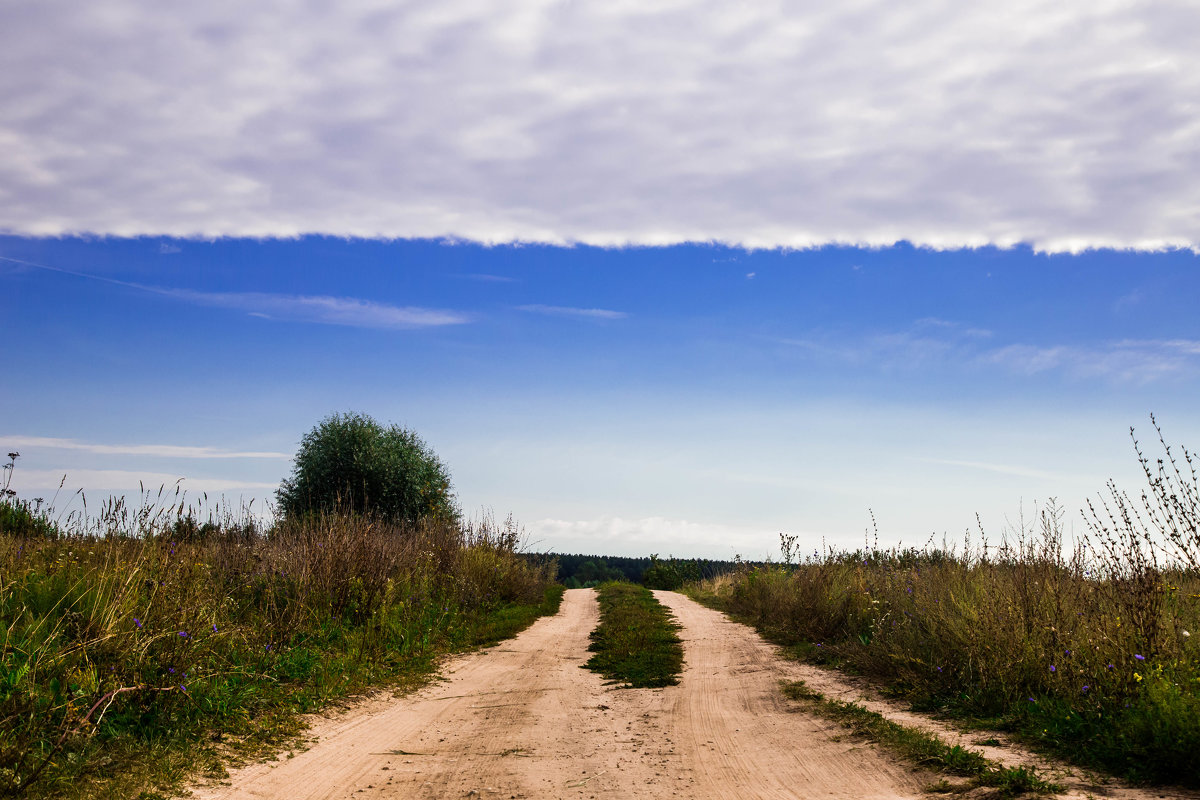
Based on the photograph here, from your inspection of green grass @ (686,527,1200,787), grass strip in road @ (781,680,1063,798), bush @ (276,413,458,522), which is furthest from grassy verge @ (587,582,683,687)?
bush @ (276,413,458,522)

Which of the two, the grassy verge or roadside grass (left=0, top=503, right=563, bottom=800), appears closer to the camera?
roadside grass (left=0, top=503, right=563, bottom=800)

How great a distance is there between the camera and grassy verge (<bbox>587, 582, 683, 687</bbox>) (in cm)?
963

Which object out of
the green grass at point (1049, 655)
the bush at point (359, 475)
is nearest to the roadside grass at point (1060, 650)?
the green grass at point (1049, 655)

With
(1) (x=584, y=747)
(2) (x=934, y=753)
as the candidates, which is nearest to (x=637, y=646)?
(1) (x=584, y=747)

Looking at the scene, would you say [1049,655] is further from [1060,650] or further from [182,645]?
[182,645]

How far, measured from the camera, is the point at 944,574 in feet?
35.5

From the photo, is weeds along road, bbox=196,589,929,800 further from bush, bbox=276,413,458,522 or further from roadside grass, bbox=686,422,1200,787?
bush, bbox=276,413,458,522

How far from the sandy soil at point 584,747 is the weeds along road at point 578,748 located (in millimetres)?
16

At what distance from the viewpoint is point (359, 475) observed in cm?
2820

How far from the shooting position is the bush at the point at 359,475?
92.4ft

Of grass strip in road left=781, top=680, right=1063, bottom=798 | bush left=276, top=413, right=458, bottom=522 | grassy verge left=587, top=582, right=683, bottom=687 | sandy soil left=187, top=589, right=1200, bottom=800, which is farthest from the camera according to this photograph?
bush left=276, top=413, right=458, bottom=522

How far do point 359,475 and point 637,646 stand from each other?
19.1m

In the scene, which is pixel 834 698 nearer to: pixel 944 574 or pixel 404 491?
pixel 944 574

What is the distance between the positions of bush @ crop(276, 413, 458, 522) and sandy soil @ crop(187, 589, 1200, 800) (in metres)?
19.7
